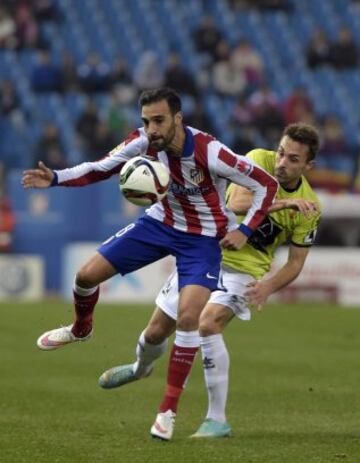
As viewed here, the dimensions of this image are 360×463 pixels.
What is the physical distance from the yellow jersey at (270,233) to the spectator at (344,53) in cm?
1722

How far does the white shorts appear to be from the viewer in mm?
8797

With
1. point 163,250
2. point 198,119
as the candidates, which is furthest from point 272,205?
point 198,119

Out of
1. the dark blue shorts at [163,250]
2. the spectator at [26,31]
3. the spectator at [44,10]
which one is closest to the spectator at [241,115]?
the spectator at [26,31]

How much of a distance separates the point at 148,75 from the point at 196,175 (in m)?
15.7

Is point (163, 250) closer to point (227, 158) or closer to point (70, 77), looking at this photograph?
point (227, 158)

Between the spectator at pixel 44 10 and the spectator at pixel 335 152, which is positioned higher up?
the spectator at pixel 44 10

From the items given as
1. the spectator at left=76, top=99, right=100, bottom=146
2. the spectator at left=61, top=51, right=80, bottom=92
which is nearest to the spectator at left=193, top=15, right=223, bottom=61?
the spectator at left=61, top=51, right=80, bottom=92

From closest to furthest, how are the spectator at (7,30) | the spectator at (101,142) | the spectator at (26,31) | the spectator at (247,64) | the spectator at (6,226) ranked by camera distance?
the spectator at (6,226) < the spectator at (101,142) < the spectator at (7,30) < the spectator at (26,31) < the spectator at (247,64)

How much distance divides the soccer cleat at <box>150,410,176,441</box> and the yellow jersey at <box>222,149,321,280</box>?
1.31 m

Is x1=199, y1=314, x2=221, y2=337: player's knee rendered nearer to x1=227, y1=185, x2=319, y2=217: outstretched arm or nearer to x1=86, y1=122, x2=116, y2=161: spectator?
x1=227, y1=185, x2=319, y2=217: outstretched arm

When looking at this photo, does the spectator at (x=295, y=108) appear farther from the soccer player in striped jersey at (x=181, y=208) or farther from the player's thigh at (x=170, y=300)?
the soccer player in striped jersey at (x=181, y=208)

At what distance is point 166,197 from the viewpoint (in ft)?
28.4

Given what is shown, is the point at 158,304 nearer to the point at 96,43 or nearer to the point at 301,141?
the point at 301,141

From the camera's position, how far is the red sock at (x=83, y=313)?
903cm
